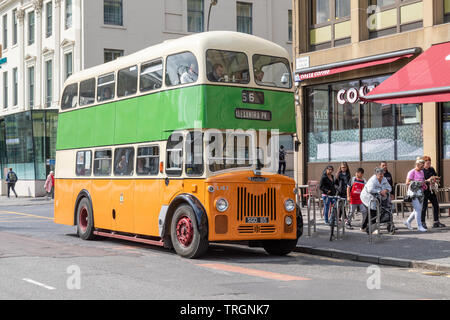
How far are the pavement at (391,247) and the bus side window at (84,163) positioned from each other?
5.40 m

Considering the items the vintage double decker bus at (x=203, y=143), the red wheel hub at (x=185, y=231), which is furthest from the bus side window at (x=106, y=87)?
the red wheel hub at (x=185, y=231)

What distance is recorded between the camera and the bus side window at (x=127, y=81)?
14.5 m

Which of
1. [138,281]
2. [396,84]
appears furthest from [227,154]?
[396,84]

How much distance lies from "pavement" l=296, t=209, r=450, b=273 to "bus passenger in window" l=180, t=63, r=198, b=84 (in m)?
4.27

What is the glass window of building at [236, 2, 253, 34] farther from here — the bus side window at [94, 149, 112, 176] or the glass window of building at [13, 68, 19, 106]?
the bus side window at [94, 149, 112, 176]

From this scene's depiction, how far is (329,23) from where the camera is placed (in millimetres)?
23656

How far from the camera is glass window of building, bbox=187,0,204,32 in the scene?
4088cm

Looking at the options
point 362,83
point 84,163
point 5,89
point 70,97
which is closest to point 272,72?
point 84,163

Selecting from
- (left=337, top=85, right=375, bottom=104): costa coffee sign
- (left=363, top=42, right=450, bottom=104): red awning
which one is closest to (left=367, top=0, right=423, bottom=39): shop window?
(left=363, top=42, right=450, bottom=104): red awning

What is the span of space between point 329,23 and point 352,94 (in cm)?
280

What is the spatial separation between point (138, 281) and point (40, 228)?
11477 millimetres

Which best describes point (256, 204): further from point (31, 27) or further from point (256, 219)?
point (31, 27)

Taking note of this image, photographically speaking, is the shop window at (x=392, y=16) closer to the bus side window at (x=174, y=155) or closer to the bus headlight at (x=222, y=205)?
the bus side window at (x=174, y=155)

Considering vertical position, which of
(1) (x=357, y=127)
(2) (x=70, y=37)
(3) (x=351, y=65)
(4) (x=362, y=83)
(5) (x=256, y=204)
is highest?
(2) (x=70, y=37)
